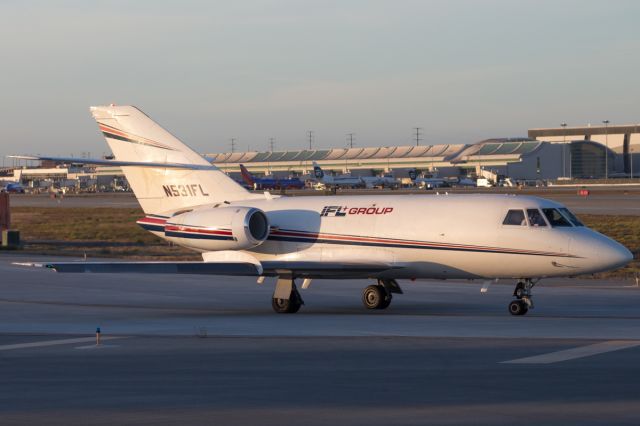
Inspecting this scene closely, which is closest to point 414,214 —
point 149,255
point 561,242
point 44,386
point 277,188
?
point 561,242

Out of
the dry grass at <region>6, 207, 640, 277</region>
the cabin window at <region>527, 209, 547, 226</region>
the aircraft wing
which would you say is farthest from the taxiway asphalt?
the dry grass at <region>6, 207, 640, 277</region>

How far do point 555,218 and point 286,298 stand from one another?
6878mm

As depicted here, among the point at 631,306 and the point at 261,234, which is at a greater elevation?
the point at 261,234

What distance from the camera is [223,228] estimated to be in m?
27.0

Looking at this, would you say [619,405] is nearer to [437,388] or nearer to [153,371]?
[437,388]

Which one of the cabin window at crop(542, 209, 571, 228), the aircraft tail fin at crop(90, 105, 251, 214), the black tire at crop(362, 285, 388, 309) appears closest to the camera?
the cabin window at crop(542, 209, 571, 228)

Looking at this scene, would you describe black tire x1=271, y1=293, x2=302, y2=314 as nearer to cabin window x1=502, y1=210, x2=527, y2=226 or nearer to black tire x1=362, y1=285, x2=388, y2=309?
black tire x1=362, y1=285, x2=388, y2=309

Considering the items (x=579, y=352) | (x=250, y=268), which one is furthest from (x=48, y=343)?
(x=579, y=352)

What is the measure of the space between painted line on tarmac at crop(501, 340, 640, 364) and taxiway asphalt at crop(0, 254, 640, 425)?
0.05m

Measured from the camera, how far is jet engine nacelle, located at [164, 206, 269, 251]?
26.9 meters

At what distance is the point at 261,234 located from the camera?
27422 mm

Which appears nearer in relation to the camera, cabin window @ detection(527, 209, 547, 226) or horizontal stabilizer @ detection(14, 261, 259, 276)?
horizontal stabilizer @ detection(14, 261, 259, 276)

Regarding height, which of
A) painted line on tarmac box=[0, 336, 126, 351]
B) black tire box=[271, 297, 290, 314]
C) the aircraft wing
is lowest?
painted line on tarmac box=[0, 336, 126, 351]

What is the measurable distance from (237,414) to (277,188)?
127m
